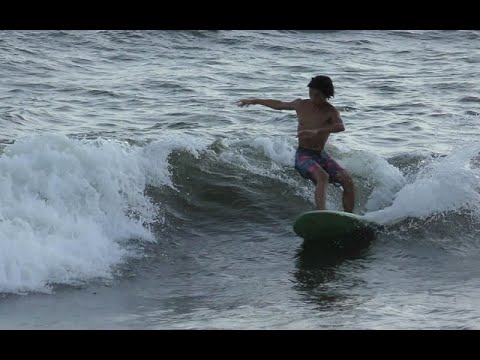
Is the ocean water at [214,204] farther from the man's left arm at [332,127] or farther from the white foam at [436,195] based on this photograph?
the man's left arm at [332,127]

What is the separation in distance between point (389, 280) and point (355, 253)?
915 mm

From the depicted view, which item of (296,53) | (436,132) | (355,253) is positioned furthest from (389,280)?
(296,53)

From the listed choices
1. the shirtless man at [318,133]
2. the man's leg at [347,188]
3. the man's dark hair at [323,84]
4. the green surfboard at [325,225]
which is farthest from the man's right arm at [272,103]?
the green surfboard at [325,225]

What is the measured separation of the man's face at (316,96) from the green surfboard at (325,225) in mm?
1119

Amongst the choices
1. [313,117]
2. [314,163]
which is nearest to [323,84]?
[313,117]

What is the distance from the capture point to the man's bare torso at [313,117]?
30.1ft

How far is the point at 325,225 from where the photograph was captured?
8828 millimetres

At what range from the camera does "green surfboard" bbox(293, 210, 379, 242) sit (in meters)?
8.80

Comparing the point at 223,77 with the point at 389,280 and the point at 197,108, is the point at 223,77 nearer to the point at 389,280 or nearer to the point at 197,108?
the point at 197,108

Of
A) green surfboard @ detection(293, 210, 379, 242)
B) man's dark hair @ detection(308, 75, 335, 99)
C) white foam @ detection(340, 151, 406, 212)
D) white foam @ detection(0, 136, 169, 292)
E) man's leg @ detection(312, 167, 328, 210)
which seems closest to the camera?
white foam @ detection(0, 136, 169, 292)

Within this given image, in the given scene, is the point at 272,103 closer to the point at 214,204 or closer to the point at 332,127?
the point at 332,127

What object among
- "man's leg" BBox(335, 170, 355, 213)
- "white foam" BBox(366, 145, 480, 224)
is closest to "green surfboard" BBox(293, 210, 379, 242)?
"man's leg" BBox(335, 170, 355, 213)

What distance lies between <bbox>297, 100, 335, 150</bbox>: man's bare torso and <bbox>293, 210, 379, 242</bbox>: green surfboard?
0.86 metres

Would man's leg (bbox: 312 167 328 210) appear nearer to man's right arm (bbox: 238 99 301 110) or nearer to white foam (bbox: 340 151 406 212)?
man's right arm (bbox: 238 99 301 110)
